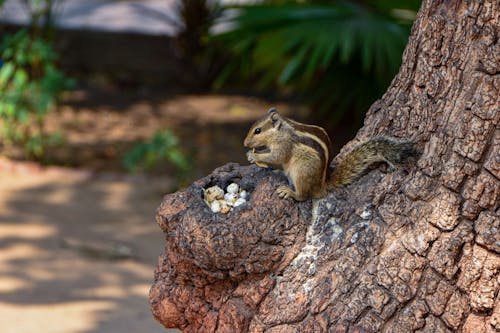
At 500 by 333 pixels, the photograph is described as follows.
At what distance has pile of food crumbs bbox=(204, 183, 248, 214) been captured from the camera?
9.04ft

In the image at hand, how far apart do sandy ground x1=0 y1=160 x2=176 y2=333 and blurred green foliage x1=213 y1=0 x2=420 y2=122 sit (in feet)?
5.59

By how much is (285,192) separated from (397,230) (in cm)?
40

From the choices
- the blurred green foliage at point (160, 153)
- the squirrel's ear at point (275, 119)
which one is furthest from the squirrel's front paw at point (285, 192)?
the blurred green foliage at point (160, 153)

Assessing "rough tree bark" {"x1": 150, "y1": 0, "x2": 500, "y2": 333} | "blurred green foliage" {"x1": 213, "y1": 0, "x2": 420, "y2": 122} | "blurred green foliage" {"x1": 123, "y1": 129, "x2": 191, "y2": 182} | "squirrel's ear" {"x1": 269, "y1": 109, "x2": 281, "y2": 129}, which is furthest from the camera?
"blurred green foliage" {"x1": 123, "y1": 129, "x2": 191, "y2": 182}

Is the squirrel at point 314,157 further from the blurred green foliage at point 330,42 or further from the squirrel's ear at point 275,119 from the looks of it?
the blurred green foliage at point 330,42

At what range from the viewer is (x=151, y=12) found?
13539 millimetres

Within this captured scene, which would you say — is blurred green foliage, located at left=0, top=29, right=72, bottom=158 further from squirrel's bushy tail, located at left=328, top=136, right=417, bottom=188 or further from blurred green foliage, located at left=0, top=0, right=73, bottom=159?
squirrel's bushy tail, located at left=328, top=136, right=417, bottom=188

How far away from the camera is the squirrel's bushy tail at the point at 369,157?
2.66 meters

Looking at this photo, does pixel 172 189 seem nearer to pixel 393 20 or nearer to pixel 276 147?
pixel 393 20

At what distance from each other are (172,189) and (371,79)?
2.40 metres

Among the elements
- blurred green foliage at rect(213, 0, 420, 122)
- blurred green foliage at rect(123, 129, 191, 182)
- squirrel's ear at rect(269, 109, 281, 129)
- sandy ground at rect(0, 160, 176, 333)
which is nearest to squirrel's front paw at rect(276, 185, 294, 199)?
squirrel's ear at rect(269, 109, 281, 129)

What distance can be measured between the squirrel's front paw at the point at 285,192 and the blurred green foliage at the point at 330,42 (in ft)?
14.1

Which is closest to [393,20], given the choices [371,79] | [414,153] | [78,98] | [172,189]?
[371,79]

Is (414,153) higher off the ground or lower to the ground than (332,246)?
higher
